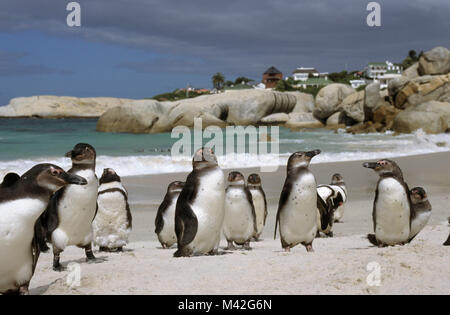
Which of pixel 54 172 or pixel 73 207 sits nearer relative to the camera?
pixel 54 172

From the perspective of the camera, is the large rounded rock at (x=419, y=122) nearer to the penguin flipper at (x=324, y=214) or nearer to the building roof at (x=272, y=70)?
the penguin flipper at (x=324, y=214)

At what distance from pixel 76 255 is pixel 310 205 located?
2945mm

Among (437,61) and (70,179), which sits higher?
(437,61)

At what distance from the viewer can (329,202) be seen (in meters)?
8.88

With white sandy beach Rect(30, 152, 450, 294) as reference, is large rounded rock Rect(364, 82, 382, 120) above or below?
above

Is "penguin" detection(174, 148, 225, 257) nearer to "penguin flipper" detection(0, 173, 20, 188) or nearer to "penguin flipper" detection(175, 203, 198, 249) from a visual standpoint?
"penguin flipper" detection(175, 203, 198, 249)

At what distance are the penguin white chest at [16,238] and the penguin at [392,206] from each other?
4.00 m

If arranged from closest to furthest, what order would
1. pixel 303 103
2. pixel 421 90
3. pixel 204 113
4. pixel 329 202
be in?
pixel 329 202 → pixel 421 90 → pixel 204 113 → pixel 303 103

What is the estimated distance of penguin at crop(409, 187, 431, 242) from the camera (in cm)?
652

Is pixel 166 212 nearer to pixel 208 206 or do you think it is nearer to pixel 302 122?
pixel 208 206

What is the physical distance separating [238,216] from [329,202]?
7.76ft

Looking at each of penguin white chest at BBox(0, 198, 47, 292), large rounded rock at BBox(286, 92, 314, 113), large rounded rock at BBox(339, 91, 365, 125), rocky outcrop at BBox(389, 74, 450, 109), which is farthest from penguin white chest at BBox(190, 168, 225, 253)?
large rounded rock at BBox(286, 92, 314, 113)

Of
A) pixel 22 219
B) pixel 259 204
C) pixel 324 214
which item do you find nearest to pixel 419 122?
pixel 324 214
